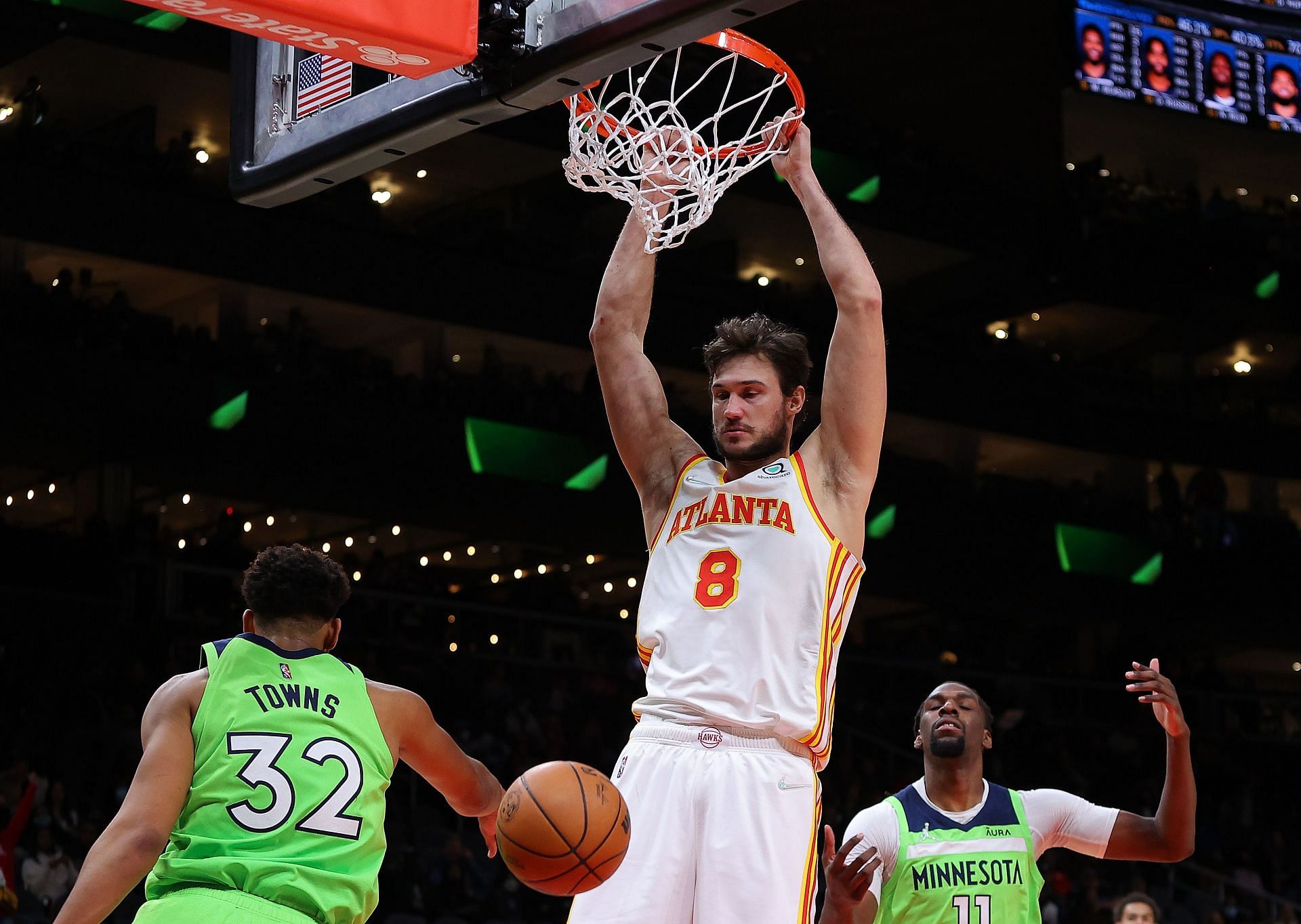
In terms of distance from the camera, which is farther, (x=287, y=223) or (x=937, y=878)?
(x=287, y=223)

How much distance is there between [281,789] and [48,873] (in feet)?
29.0

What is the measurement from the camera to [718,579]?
4.31 metres

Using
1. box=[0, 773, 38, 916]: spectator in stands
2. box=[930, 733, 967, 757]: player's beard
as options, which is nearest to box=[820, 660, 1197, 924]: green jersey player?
box=[930, 733, 967, 757]: player's beard

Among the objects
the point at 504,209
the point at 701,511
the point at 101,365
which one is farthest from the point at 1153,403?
the point at 701,511

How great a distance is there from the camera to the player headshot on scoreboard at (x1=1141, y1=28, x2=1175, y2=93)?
46.8 ft

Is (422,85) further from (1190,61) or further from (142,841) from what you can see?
(1190,61)

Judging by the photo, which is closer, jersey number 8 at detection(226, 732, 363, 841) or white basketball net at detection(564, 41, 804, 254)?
jersey number 8 at detection(226, 732, 363, 841)

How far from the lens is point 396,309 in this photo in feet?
66.1

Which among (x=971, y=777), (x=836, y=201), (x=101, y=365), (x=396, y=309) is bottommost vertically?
(x=971, y=777)

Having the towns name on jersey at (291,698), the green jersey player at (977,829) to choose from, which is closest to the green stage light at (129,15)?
the green jersey player at (977,829)

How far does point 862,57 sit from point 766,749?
73.3 feet

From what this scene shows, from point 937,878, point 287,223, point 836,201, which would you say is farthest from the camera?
point 836,201

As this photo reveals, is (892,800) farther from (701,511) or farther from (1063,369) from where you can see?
(1063,369)

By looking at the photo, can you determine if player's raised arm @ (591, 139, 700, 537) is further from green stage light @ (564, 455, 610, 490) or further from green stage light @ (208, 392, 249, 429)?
green stage light @ (564, 455, 610, 490)
